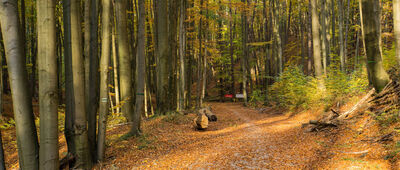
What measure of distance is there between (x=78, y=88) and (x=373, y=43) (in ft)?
19.0

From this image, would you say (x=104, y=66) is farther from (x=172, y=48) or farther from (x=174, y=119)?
(x=172, y=48)

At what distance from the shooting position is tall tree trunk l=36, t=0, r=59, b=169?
3.18m

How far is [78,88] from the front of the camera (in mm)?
4012

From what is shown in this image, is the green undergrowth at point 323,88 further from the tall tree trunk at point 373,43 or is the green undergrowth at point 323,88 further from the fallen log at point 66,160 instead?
the fallen log at point 66,160

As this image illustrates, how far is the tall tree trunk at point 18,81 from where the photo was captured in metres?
3.01

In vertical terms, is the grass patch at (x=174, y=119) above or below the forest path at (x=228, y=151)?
above

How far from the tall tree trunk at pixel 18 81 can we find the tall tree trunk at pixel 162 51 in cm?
691

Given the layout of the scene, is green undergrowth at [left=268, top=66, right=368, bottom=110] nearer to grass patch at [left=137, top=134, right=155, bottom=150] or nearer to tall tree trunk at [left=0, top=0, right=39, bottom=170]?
grass patch at [left=137, top=134, right=155, bottom=150]

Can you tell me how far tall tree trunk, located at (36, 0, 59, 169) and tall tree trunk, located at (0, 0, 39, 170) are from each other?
0.51 feet

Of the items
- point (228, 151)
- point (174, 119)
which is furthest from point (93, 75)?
point (174, 119)

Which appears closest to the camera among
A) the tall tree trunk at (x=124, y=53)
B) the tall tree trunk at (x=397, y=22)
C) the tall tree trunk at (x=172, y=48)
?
the tall tree trunk at (x=397, y=22)

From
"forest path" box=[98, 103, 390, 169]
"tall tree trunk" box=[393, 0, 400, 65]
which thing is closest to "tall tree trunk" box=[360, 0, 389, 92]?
"tall tree trunk" box=[393, 0, 400, 65]

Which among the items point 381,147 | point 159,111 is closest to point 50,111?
point 381,147

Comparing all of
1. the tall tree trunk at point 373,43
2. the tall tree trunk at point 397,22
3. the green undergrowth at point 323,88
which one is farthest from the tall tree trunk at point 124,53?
the tall tree trunk at point 397,22
